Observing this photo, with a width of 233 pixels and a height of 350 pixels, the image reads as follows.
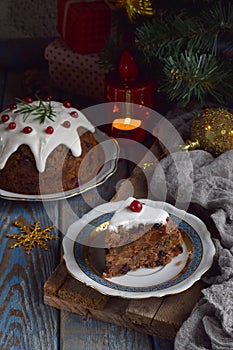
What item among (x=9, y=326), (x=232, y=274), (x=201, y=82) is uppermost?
(x=201, y=82)

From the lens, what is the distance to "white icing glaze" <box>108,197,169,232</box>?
1344 millimetres

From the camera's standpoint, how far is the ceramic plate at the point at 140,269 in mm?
1295

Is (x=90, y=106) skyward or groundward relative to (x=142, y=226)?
groundward

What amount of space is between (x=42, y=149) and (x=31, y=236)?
22 centimetres

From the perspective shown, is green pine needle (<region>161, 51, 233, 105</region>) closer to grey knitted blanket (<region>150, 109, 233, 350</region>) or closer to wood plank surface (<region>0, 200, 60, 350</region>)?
grey knitted blanket (<region>150, 109, 233, 350</region>)

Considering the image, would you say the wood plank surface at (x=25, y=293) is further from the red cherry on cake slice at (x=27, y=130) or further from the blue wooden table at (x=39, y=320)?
the red cherry on cake slice at (x=27, y=130)

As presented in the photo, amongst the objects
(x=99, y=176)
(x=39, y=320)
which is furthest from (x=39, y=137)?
(x=39, y=320)

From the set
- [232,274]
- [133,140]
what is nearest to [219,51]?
[133,140]

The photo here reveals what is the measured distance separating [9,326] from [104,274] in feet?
0.70

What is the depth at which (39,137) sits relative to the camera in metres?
1.61

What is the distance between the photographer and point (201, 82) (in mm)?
1744

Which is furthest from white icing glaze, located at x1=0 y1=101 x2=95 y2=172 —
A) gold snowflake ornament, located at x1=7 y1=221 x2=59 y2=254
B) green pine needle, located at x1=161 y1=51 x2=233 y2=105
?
green pine needle, located at x1=161 y1=51 x2=233 y2=105

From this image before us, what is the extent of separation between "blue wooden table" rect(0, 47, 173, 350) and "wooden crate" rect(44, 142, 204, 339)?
20mm

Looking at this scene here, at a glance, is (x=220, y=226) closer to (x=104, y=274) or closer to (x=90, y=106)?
(x=104, y=274)
